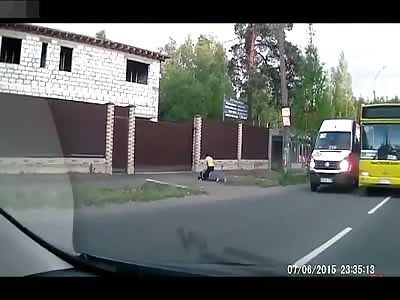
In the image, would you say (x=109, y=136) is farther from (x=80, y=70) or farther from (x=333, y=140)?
(x=333, y=140)

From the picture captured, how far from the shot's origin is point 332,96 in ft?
15.2

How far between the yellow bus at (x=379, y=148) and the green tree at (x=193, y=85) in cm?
120

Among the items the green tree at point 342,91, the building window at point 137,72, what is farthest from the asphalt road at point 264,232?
the building window at point 137,72

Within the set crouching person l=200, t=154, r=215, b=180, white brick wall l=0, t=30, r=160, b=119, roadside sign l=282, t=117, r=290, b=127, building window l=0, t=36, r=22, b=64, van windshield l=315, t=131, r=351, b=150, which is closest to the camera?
van windshield l=315, t=131, r=351, b=150

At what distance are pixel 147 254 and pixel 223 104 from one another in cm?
166

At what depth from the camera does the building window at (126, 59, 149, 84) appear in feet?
17.6

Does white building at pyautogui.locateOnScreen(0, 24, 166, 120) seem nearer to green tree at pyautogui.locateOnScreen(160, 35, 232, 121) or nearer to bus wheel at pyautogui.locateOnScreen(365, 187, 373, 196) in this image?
green tree at pyautogui.locateOnScreen(160, 35, 232, 121)

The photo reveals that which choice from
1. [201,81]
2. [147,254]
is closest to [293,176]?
[201,81]

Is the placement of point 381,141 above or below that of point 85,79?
below

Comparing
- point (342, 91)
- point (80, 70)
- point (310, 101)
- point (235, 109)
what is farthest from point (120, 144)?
point (342, 91)

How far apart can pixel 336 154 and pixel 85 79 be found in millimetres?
2288

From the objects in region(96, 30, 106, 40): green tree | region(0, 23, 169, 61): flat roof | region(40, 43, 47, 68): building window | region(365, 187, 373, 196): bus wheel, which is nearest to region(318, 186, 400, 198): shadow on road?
region(365, 187, 373, 196): bus wheel

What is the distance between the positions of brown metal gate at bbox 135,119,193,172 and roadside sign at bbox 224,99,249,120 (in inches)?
13.6

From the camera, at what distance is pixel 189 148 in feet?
17.8
